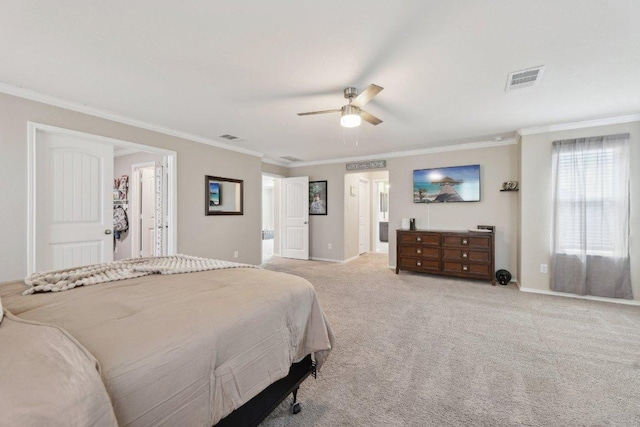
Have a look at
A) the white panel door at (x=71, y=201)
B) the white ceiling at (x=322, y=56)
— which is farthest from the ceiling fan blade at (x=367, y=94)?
the white panel door at (x=71, y=201)

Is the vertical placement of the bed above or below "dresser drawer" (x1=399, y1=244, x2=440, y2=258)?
above

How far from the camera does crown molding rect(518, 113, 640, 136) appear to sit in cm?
345

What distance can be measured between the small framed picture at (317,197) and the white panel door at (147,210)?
328 cm

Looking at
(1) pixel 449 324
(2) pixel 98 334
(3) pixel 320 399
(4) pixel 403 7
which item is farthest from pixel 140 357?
(1) pixel 449 324

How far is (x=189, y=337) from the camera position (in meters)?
0.96

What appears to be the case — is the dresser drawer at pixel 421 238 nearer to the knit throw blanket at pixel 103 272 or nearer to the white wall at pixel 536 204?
the white wall at pixel 536 204

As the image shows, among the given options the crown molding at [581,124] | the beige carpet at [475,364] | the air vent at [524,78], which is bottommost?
the beige carpet at [475,364]

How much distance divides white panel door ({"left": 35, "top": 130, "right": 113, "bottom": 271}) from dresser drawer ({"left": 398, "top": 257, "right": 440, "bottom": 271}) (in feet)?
14.7

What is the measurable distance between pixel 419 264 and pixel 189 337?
14.8 ft

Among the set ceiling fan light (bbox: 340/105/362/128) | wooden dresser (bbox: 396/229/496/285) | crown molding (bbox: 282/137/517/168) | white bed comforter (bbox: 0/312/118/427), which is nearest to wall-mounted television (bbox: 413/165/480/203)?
crown molding (bbox: 282/137/517/168)

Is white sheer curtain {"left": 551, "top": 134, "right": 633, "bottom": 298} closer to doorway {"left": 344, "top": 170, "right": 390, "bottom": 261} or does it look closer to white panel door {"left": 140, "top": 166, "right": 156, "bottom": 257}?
doorway {"left": 344, "top": 170, "right": 390, "bottom": 261}

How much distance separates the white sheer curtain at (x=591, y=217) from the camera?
347cm

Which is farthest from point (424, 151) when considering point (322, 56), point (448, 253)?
point (322, 56)

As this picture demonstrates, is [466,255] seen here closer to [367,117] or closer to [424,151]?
[424,151]
